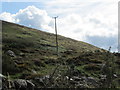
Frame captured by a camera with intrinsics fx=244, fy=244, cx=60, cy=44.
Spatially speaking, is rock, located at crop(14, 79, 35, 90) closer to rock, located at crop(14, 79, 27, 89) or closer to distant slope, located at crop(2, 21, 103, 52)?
rock, located at crop(14, 79, 27, 89)

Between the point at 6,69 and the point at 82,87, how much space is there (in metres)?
10.7

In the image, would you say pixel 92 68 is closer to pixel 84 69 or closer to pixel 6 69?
pixel 84 69

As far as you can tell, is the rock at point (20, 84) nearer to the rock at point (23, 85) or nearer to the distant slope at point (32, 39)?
the rock at point (23, 85)

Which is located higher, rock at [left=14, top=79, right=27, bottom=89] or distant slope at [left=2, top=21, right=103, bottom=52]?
distant slope at [left=2, top=21, right=103, bottom=52]

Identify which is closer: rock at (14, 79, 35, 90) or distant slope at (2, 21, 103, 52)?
rock at (14, 79, 35, 90)

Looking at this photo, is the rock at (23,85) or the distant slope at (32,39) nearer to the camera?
the rock at (23,85)

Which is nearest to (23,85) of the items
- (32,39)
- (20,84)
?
(20,84)

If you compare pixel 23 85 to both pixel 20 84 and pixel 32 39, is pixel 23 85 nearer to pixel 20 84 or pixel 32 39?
pixel 20 84

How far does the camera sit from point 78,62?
130 ft

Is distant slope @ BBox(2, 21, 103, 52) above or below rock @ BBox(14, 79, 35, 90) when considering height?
above

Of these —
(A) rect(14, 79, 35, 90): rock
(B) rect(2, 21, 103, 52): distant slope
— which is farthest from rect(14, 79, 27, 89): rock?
(B) rect(2, 21, 103, 52): distant slope

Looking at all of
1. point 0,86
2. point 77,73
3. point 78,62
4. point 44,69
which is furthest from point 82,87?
point 78,62

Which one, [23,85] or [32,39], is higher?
[32,39]

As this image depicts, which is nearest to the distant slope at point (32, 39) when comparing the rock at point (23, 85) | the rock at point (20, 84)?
the rock at point (23, 85)
